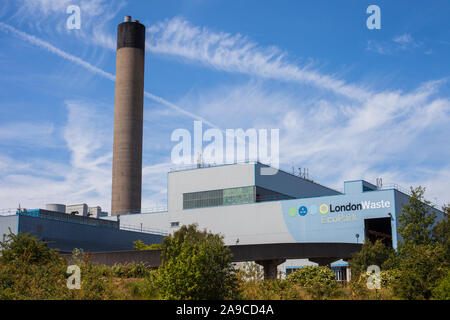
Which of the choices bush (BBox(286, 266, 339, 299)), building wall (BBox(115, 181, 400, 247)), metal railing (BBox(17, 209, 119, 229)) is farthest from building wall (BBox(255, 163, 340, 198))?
bush (BBox(286, 266, 339, 299))

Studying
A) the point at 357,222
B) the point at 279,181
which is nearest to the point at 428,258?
the point at 357,222

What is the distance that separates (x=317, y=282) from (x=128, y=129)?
60063 millimetres

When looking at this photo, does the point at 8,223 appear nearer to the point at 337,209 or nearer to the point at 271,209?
the point at 271,209

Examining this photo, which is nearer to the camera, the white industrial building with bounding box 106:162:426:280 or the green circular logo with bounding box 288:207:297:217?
the white industrial building with bounding box 106:162:426:280

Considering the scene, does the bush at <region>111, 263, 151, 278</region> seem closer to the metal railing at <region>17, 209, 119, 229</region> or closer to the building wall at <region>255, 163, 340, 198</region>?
the metal railing at <region>17, 209, 119, 229</region>

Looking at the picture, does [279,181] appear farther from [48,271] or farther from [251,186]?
[48,271]

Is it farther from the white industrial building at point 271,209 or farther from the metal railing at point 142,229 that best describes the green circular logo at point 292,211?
the metal railing at point 142,229

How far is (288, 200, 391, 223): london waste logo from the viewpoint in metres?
64.2

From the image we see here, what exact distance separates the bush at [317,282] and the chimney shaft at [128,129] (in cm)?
5495

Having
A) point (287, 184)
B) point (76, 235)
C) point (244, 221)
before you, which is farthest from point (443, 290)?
point (287, 184)

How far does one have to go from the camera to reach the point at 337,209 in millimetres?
66312

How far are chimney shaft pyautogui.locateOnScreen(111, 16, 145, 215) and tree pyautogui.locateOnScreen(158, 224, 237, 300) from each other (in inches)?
2388
